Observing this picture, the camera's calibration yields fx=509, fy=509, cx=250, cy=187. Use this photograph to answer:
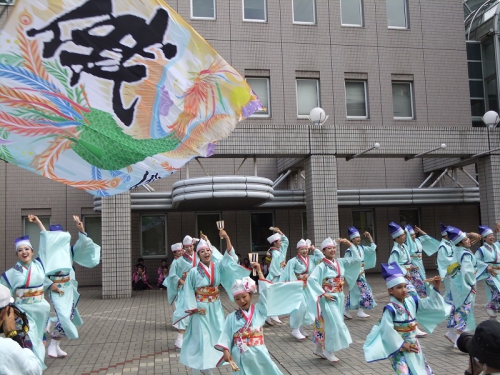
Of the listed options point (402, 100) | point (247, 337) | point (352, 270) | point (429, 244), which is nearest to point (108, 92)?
point (247, 337)

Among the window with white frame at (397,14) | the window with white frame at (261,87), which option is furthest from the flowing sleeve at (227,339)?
the window with white frame at (397,14)

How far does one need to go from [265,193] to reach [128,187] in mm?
7061

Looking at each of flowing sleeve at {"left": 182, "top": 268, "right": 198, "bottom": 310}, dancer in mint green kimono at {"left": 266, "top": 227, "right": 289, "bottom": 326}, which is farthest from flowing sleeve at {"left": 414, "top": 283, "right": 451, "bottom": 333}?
dancer in mint green kimono at {"left": 266, "top": 227, "right": 289, "bottom": 326}

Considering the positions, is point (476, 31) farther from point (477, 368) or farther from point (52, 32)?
point (477, 368)

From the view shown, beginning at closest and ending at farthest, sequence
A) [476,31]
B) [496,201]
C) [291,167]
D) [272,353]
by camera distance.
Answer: [272,353]
[496,201]
[291,167]
[476,31]

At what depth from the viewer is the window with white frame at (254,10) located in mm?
18234

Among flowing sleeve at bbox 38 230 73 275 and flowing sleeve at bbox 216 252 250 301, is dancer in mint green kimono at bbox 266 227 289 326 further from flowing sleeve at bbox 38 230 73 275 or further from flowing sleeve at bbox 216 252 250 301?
flowing sleeve at bbox 38 230 73 275

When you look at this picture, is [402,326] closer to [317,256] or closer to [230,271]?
[230,271]

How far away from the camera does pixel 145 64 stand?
18.8ft

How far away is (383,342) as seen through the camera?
17.2 ft

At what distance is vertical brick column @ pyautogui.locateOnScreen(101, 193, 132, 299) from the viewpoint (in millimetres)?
14281

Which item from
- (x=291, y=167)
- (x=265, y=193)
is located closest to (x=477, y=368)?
(x=265, y=193)

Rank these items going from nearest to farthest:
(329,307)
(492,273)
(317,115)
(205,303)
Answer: (205,303) < (329,307) < (492,273) < (317,115)

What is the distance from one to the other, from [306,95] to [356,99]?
1.92 m
